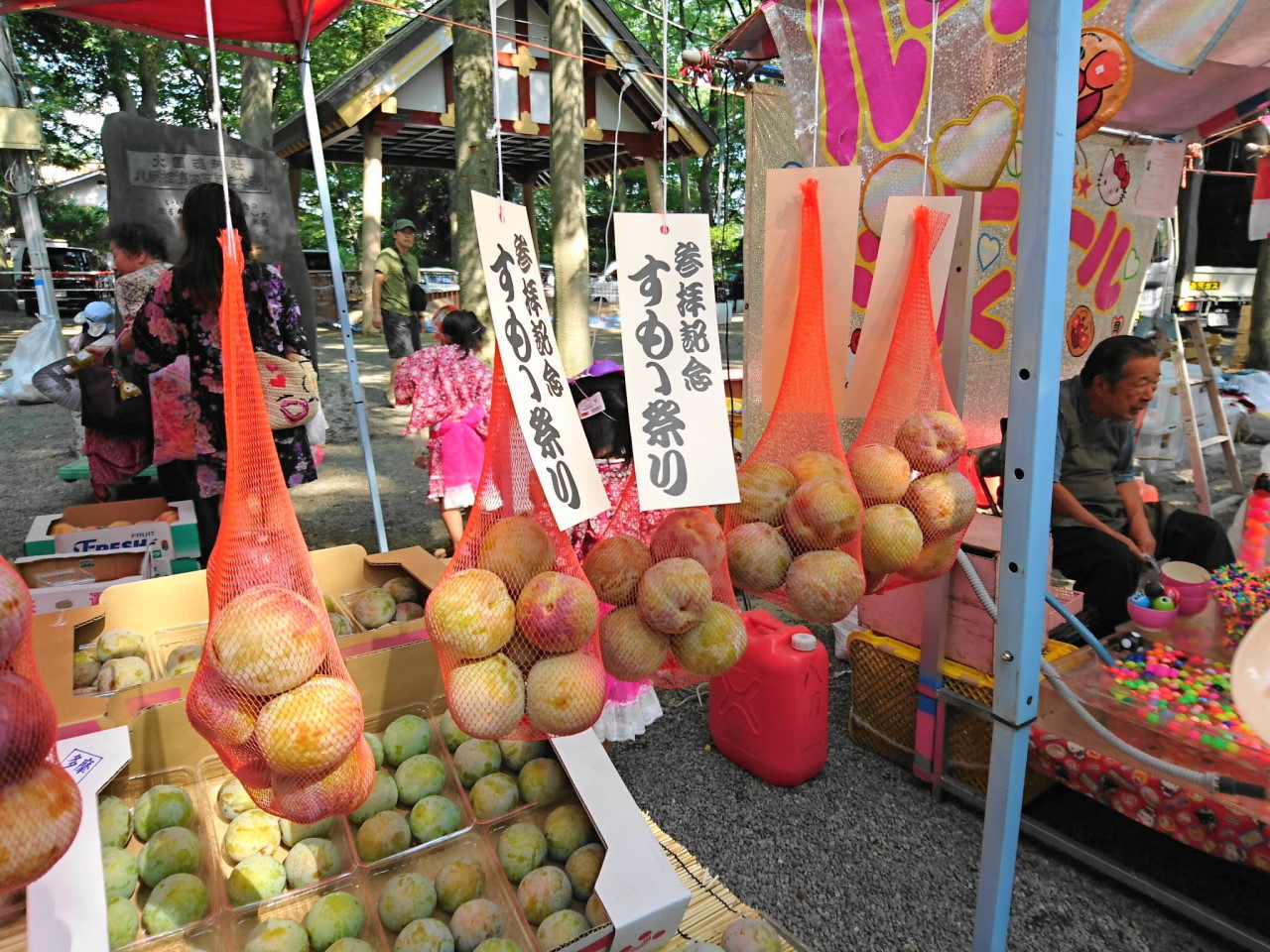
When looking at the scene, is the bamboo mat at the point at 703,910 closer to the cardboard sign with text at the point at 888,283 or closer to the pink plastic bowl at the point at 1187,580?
the cardboard sign with text at the point at 888,283

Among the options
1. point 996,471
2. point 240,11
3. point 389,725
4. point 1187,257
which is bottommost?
point 389,725

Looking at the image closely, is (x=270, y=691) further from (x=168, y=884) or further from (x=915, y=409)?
(x=915, y=409)

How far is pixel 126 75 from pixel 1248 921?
25.3 metres

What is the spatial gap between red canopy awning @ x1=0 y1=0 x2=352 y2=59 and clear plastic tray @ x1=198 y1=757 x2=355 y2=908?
3.29m

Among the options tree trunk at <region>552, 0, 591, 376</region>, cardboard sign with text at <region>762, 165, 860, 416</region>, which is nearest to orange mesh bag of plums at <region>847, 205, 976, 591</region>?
cardboard sign with text at <region>762, 165, 860, 416</region>

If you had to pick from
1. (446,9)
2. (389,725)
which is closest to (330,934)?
(389,725)

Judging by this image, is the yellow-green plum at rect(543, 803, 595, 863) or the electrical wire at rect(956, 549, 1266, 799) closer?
the electrical wire at rect(956, 549, 1266, 799)

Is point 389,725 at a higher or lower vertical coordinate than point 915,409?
lower

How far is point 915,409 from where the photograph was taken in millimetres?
2049

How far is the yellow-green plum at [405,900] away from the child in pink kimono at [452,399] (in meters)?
3.03

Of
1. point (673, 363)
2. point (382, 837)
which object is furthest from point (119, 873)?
point (673, 363)

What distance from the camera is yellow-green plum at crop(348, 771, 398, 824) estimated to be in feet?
5.97

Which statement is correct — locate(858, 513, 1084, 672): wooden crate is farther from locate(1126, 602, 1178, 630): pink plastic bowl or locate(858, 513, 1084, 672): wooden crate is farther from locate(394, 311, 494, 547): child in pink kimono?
locate(394, 311, 494, 547): child in pink kimono

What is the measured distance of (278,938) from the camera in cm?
148
